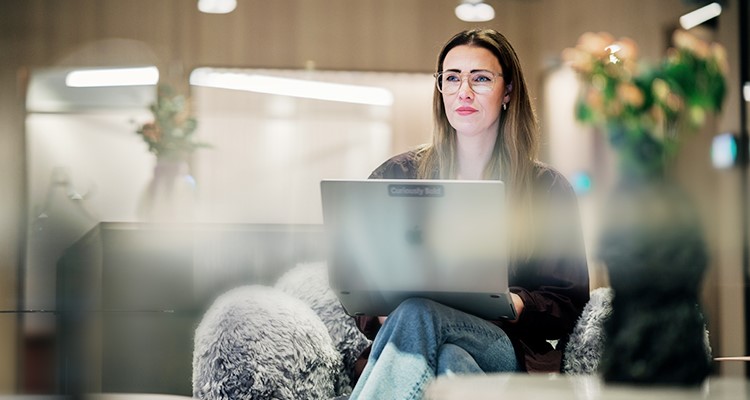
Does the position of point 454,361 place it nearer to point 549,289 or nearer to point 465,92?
point 549,289

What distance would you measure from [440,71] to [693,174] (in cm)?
198

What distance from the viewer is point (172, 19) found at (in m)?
4.49

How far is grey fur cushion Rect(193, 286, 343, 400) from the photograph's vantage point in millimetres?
1721

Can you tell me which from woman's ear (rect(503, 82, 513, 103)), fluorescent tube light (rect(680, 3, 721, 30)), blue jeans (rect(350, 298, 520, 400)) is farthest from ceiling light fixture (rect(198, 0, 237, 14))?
blue jeans (rect(350, 298, 520, 400))

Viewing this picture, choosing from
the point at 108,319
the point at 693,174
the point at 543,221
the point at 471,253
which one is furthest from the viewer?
the point at 693,174

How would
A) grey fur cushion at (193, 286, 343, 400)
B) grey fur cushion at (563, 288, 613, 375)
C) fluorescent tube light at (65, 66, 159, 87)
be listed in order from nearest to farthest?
grey fur cushion at (193, 286, 343, 400)
grey fur cushion at (563, 288, 613, 375)
fluorescent tube light at (65, 66, 159, 87)

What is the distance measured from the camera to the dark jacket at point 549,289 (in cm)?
178

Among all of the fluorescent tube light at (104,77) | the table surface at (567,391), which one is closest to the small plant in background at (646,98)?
the table surface at (567,391)

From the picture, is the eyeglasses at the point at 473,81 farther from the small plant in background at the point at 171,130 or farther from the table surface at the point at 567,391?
the small plant in background at the point at 171,130

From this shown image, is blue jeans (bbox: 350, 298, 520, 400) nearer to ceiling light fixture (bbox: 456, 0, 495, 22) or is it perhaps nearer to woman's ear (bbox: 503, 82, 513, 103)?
woman's ear (bbox: 503, 82, 513, 103)

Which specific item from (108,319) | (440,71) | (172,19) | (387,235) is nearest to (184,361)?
(108,319)

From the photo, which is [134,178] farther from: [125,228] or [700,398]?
[700,398]

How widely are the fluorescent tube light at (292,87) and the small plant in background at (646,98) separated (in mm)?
3490

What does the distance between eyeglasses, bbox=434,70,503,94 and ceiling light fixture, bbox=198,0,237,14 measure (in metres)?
2.72
